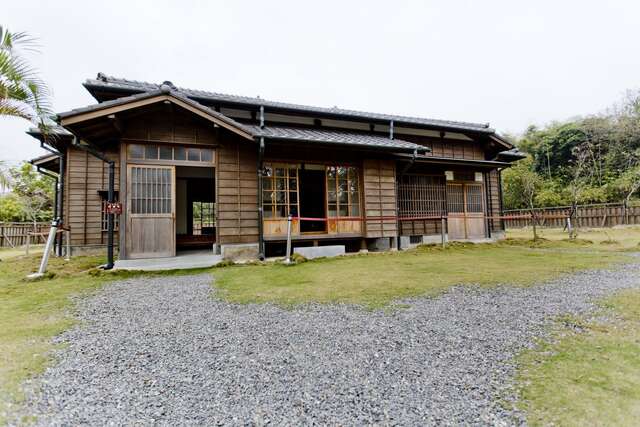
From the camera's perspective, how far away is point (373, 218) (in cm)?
808

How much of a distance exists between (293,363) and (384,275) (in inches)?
128

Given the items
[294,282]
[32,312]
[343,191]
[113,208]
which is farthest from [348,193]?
[32,312]

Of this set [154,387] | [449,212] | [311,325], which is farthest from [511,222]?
[154,387]

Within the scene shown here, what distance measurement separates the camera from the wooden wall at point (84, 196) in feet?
26.0

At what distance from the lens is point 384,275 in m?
5.12

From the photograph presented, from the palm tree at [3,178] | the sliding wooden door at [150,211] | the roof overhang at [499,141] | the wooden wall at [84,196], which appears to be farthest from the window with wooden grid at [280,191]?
the roof overhang at [499,141]

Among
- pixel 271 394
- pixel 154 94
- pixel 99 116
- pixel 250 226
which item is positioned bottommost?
pixel 271 394

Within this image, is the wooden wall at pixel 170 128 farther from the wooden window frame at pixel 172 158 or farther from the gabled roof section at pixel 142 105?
the gabled roof section at pixel 142 105

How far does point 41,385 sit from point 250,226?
5.22 meters

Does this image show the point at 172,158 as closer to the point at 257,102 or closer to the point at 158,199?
the point at 158,199

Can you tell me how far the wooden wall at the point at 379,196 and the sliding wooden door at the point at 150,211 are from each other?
15.9ft

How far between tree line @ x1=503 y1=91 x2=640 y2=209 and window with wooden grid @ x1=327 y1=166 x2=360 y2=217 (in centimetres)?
1689

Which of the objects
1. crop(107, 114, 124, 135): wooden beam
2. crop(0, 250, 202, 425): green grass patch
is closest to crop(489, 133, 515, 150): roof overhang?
crop(0, 250, 202, 425): green grass patch

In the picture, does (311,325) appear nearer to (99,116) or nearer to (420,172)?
(99,116)
